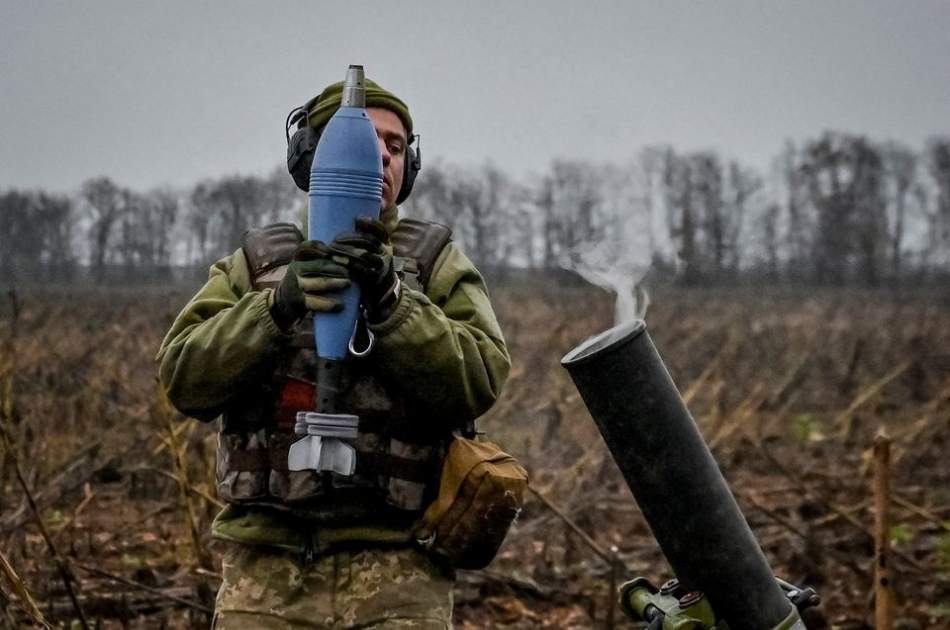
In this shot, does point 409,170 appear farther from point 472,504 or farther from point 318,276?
point 472,504

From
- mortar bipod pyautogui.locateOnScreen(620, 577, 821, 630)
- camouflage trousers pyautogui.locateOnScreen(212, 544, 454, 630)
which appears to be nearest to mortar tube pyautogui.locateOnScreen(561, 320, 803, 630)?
mortar bipod pyautogui.locateOnScreen(620, 577, 821, 630)

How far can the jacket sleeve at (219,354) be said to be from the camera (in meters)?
2.42

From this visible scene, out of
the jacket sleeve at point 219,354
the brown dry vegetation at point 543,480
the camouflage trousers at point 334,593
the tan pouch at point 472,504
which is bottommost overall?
the brown dry vegetation at point 543,480

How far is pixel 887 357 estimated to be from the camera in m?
16.1

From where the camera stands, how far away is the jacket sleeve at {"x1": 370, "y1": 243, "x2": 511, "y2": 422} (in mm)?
2381

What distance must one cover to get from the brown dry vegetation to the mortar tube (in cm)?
186

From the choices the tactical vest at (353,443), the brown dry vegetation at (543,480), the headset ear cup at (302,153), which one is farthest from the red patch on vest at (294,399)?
the brown dry vegetation at (543,480)

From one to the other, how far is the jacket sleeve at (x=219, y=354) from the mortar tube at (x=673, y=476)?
26.5 inches

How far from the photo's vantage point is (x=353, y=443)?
253 cm

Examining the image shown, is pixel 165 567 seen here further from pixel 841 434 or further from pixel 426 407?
pixel 841 434

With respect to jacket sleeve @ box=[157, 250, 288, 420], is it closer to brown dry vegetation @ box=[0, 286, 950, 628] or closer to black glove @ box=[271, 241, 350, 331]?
black glove @ box=[271, 241, 350, 331]

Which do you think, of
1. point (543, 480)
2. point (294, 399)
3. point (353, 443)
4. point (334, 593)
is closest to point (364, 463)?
point (353, 443)

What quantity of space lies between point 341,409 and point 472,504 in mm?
362

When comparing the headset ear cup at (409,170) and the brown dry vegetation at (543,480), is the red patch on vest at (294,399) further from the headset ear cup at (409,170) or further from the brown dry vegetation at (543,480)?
the brown dry vegetation at (543,480)
